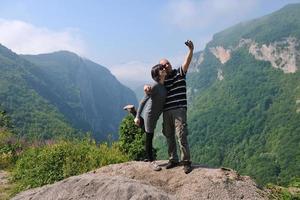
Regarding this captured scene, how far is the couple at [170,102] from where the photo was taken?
8656 mm

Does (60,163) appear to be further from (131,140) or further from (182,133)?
(182,133)

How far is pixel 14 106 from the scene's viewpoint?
144875 mm

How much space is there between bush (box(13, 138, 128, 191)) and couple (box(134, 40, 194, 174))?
14.3ft

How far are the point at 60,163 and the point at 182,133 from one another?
5.74 meters

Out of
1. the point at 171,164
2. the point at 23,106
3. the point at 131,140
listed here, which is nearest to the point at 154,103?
the point at 171,164

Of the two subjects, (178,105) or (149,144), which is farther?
(149,144)

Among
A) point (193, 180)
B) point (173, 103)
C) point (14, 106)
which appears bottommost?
point (193, 180)

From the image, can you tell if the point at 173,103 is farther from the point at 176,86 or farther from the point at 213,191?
the point at 213,191

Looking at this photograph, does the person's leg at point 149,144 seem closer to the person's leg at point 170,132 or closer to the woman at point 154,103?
the woman at point 154,103

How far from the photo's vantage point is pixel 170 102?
28.9 feet

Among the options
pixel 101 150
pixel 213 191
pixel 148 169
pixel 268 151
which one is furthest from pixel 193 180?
pixel 268 151

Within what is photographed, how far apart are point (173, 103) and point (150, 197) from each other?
1.97 meters

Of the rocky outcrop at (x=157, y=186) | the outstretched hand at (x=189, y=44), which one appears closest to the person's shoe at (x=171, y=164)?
the rocky outcrop at (x=157, y=186)

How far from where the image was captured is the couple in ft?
28.4
